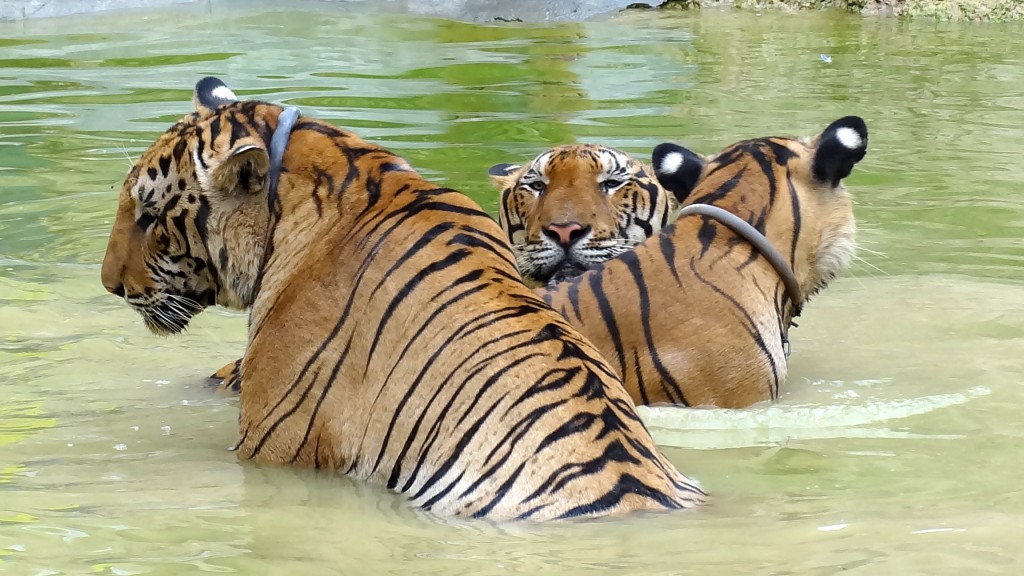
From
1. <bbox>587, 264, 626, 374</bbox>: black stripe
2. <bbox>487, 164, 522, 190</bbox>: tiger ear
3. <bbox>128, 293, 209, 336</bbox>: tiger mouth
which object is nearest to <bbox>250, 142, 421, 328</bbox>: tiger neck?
<bbox>128, 293, 209, 336</bbox>: tiger mouth

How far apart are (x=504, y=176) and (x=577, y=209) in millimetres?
664

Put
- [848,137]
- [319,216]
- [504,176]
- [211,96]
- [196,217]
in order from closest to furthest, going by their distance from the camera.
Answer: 1. [319,216]
2. [196,217]
3. [211,96]
4. [848,137]
5. [504,176]

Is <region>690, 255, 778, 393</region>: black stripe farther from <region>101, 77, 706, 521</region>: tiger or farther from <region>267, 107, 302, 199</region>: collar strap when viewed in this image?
<region>267, 107, 302, 199</region>: collar strap

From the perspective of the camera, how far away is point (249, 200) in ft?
12.8

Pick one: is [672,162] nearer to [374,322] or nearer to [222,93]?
[222,93]

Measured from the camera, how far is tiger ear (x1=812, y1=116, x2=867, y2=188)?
15.9 ft

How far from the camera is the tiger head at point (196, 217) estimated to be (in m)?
3.88

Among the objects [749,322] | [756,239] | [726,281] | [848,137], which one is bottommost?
[749,322]

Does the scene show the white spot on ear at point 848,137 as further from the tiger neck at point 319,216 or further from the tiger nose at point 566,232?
the tiger neck at point 319,216

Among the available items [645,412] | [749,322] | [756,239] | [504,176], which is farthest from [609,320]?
[504,176]

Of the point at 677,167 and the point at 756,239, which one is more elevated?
the point at 677,167

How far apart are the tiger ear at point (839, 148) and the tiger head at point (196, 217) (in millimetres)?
1921

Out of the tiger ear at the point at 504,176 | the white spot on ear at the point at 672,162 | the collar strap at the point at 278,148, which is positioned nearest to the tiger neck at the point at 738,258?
the white spot on ear at the point at 672,162

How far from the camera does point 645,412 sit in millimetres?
4398
